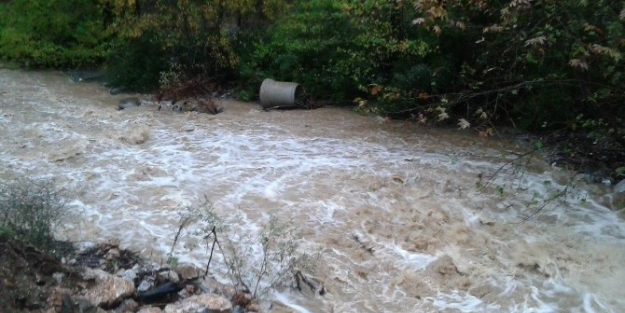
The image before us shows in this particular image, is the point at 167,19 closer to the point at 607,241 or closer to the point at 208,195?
the point at 208,195

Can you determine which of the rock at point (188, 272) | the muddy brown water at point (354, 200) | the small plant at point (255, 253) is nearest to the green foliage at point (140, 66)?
the muddy brown water at point (354, 200)

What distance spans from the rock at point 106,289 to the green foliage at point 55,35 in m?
10.7

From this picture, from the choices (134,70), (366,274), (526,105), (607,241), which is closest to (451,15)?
(526,105)

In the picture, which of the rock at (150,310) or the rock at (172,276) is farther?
the rock at (172,276)

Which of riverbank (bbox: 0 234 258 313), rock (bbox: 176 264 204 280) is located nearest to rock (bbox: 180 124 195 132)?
riverbank (bbox: 0 234 258 313)

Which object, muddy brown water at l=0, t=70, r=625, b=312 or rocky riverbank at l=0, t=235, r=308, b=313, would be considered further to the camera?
muddy brown water at l=0, t=70, r=625, b=312

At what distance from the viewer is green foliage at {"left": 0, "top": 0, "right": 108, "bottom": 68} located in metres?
15.5

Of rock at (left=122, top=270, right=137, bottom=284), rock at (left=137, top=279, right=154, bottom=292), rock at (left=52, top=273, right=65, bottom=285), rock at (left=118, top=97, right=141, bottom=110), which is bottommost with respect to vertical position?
rock at (left=118, top=97, right=141, bottom=110)

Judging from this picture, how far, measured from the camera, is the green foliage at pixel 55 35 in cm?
1555

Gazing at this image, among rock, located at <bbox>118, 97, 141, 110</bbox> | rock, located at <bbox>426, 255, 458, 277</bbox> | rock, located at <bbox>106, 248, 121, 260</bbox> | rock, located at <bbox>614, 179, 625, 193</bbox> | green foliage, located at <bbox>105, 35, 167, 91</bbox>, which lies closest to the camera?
rock, located at <bbox>106, 248, 121, 260</bbox>

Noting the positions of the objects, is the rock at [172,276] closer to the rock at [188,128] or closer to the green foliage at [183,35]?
the rock at [188,128]

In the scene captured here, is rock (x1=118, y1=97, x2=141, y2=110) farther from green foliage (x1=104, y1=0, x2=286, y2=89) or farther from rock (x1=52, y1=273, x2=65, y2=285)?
rock (x1=52, y1=273, x2=65, y2=285)

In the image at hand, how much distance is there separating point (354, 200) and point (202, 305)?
9.74 ft

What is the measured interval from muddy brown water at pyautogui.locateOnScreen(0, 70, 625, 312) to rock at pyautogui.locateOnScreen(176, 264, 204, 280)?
0.23 meters
